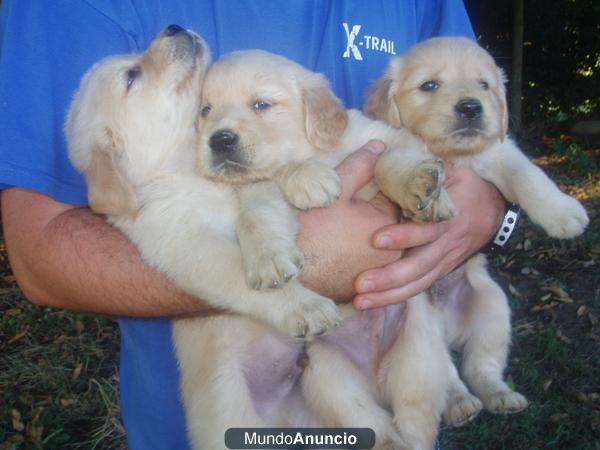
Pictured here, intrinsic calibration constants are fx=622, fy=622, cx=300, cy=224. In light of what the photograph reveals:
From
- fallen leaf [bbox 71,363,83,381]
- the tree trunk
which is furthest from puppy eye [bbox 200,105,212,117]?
the tree trunk

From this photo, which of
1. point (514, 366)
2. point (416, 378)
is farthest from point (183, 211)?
point (514, 366)

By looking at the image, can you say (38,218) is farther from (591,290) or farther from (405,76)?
(591,290)

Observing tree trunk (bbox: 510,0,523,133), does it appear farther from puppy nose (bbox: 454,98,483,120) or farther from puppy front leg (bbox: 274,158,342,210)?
puppy front leg (bbox: 274,158,342,210)

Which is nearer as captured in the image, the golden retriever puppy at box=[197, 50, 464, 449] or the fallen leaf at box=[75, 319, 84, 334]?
the golden retriever puppy at box=[197, 50, 464, 449]

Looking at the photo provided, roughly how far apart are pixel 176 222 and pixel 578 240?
317cm

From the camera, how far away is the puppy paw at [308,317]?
65.8 inches

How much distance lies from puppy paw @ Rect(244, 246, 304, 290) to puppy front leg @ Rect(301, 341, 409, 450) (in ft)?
1.51

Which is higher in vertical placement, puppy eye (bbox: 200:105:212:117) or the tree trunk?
puppy eye (bbox: 200:105:212:117)

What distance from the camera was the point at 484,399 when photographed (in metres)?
2.37

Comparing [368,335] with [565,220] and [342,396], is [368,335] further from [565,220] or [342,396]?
[565,220]

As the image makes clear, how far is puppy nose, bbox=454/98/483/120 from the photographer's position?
7.68 feet

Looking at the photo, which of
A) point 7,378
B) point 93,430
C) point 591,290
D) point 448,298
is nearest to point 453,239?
point 448,298

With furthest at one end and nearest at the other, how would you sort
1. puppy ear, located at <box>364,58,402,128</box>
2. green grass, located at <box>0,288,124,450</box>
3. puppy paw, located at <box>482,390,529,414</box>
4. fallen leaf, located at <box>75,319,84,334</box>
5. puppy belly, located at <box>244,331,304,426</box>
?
fallen leaf, located at <box>75,319,84,334</box>
green grass, located at <box>0,288,124,450</box>
puppy ear, located at <box>364,58,402,128</box>
puppy paw, located at <box>482,390,529,414</box>
puppy belly, located at <box>244,331,304,426</box>

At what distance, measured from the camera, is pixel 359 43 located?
7.79ft
